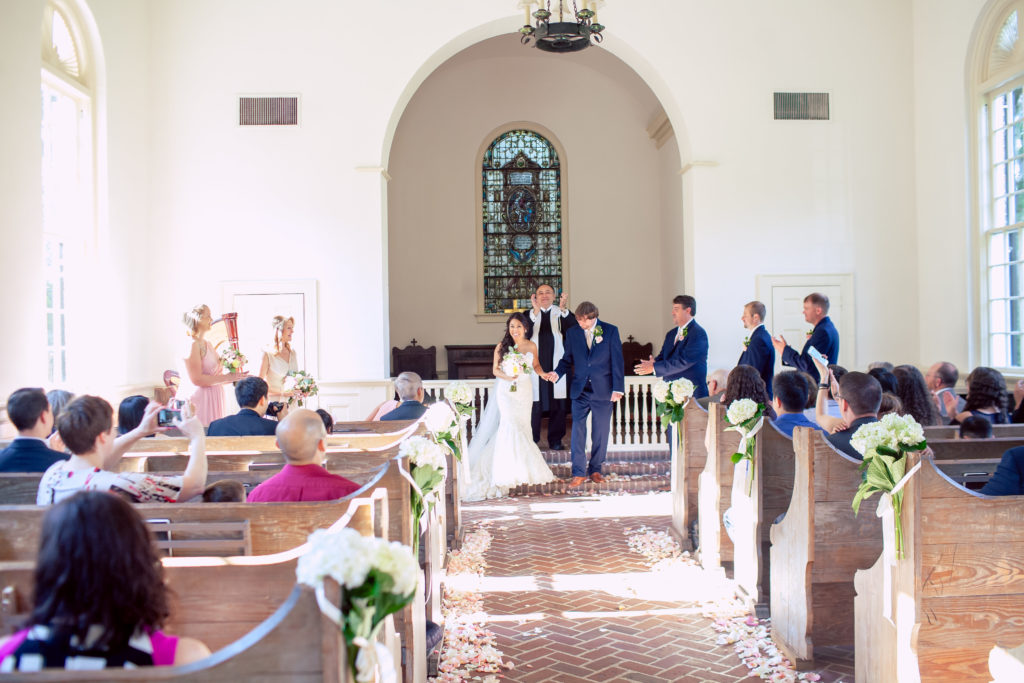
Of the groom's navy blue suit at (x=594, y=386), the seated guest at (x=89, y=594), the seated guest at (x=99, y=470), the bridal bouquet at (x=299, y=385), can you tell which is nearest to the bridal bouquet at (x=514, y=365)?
the groom's navy blue suit at (x=594, y=386)

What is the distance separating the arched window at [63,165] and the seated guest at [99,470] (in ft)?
17.8

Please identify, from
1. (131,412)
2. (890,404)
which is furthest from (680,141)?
(131,412)

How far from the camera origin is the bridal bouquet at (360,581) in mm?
1758

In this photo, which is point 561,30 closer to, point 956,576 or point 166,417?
point 166,417

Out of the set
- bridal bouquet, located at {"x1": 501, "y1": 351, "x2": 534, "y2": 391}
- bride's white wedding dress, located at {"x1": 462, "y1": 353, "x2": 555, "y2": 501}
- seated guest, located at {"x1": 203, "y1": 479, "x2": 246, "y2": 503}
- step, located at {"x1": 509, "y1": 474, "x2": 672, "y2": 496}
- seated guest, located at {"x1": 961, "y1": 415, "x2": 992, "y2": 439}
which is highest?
bridal bouquet, located at {"x1": 501, "y1": 351, "x2": 534, "y2": 391}

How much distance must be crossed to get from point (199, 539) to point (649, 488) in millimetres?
5993

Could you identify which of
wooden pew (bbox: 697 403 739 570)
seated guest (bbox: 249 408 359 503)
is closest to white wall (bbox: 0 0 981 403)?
wooden pew (bbox: 697 403 739 570)

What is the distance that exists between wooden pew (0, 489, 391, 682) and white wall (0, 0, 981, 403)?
23.8 feet

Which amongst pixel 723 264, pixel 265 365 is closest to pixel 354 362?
pixel 265 365

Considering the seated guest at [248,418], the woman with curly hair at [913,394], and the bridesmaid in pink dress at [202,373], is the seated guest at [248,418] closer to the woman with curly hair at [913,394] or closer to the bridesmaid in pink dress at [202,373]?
the bridesmaid in pink dress at [202,373]

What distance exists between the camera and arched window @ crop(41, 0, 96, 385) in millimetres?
7965

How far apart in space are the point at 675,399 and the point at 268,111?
602 cm

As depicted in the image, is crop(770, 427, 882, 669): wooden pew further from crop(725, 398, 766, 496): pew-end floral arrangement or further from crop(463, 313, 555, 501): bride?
crop(463, 313, 555, 501): bride

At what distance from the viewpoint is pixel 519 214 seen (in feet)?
48.9
